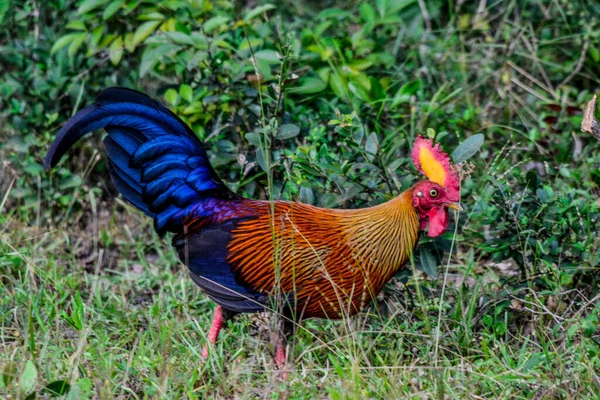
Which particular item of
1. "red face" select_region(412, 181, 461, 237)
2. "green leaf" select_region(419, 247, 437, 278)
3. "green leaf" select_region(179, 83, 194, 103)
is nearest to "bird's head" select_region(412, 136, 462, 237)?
"red face" select_region(412, 181, 461, 237)

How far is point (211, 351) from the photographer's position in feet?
11.6

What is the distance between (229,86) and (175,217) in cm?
112

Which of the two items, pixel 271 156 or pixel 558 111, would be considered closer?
pixel 271 156

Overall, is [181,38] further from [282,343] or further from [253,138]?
[282,343]

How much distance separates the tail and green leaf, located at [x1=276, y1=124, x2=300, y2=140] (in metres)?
0.44

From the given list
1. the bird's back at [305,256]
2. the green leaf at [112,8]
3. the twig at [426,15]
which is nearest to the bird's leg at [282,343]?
the bird's back at [305,256]

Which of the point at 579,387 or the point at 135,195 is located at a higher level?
the point at 135,195

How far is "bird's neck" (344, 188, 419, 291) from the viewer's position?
3576mm

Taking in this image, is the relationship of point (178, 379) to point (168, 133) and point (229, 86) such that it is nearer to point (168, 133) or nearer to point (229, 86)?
point (168, 133)

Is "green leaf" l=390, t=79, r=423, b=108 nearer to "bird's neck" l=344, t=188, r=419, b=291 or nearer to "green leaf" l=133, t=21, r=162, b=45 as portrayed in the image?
"bird's neck" l=344, t=188, r=419, b=291

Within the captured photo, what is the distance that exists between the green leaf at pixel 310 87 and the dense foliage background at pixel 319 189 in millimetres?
16

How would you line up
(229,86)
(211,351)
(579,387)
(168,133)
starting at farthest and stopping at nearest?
(229,86), (168,133), (211,351), (579,387)

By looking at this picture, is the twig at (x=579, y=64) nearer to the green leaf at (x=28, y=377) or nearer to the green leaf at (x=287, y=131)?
the green leaf at (x=287, y=131)

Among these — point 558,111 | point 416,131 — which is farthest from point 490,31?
point 416,131
